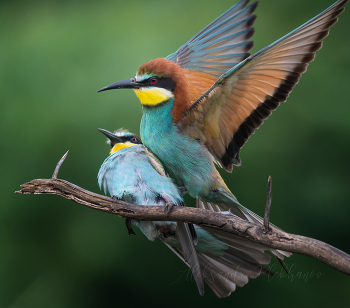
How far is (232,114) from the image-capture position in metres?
1.21

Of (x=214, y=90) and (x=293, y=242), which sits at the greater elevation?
(x=214, y=90)

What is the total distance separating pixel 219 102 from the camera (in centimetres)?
119

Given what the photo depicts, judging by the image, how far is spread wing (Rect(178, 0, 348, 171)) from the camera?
105 centimetres

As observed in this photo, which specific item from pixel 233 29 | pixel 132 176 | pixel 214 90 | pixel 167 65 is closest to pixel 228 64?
pixel 233 29

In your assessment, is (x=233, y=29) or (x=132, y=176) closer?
(x=132, y=176)

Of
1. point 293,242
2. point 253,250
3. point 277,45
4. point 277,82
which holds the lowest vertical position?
point 253,250

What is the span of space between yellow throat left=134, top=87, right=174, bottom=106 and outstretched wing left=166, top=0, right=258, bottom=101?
197 millimetres

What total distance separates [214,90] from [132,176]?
39 cm

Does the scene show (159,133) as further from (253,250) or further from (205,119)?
(253,250)

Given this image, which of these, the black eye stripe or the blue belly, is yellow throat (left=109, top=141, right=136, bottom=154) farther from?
the black eye stripe

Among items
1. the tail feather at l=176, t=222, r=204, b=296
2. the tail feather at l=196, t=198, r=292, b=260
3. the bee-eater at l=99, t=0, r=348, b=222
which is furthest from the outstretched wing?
the tail feather at l=176, t=222, r=204, b=296

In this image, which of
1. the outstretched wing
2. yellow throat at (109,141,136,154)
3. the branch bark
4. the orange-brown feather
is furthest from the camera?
the outstretched wing

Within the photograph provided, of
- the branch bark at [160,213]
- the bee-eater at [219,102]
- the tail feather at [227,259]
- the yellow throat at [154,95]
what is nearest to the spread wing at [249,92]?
the bee-eater at [219,102]

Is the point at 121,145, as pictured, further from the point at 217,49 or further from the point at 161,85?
the point at 217,49
